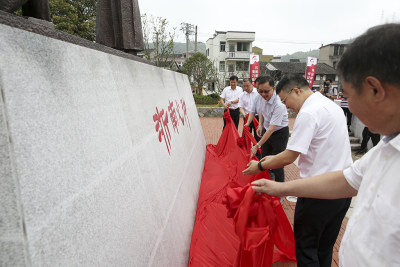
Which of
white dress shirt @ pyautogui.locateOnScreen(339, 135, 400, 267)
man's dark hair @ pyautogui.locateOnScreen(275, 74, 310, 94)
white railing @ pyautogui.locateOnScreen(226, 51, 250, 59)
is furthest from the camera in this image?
white railing @ pyautogui.locateOnScreen(226, 51, 250, 59)

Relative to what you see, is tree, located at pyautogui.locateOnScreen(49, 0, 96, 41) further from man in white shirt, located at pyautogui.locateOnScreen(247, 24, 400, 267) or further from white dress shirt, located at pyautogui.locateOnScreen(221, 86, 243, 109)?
man in white shirt, located at pyautogui.locateOnScreen(247, 24, 400, 267)

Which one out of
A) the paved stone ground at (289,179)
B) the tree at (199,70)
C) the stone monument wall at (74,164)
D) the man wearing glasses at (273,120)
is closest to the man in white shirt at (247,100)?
the paved stone ground at (289,179)

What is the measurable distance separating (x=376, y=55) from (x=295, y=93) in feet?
3.98

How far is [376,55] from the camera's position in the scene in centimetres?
70

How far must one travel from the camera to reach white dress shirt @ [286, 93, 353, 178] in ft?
5.32

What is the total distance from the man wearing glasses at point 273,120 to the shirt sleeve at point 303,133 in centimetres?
137

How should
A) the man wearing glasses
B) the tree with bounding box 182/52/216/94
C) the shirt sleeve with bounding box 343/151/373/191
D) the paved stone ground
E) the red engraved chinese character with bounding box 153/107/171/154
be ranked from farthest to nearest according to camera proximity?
1. the tree with bounding box 182/52/216/94
2. the man wearing glasses
3. the paved stone ground
4. the red engraved chinese character with bounding box 153/107/171/154
5. the shirt sleeve with bounding box 343/151/373/191

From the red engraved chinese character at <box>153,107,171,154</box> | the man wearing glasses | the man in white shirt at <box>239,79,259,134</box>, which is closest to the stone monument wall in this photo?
the red engraved chinese character at <box>153,107,171,154</box>

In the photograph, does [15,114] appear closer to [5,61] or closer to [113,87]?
[5,61]

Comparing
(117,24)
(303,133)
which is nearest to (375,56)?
(303,133)

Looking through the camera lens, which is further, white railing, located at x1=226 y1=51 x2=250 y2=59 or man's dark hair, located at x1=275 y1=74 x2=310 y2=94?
white railing, located at x1=226 y1=51 x2=250 y2=59

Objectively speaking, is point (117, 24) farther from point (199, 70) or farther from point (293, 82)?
point (199, 70)

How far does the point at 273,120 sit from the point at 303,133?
1.72 meters

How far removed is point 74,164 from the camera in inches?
33.8
